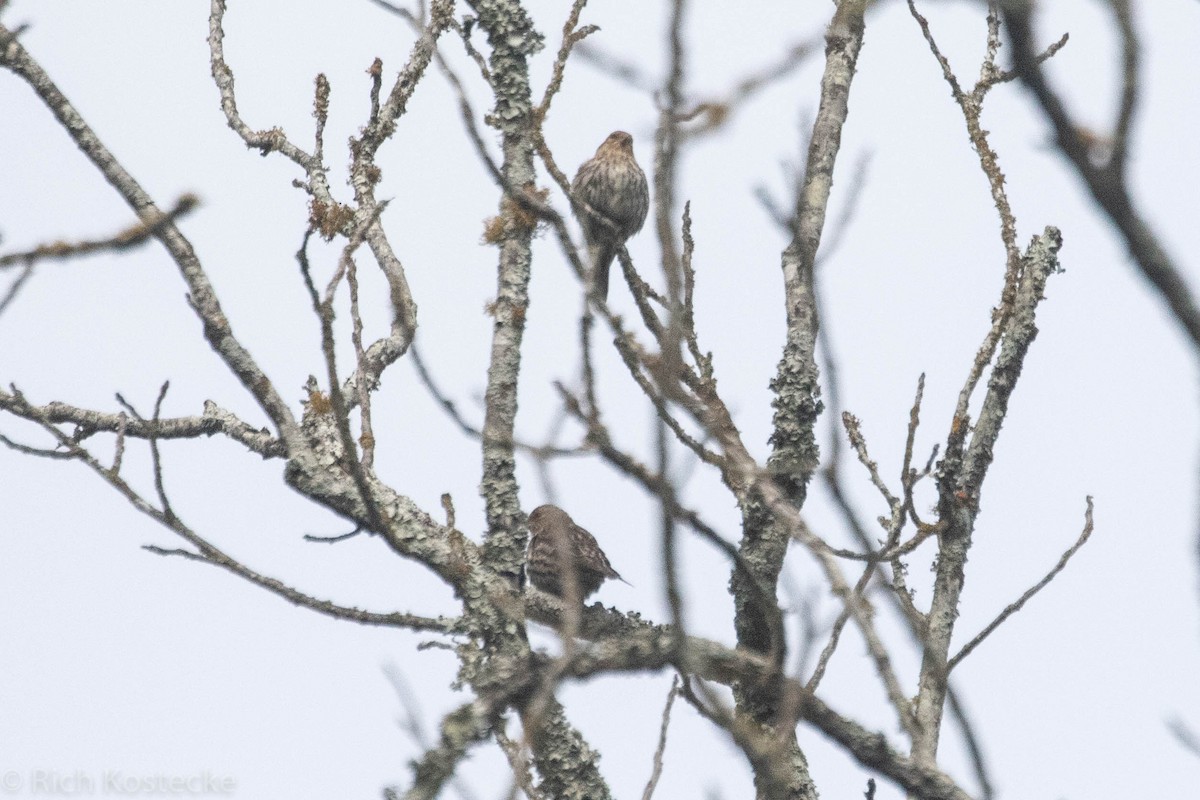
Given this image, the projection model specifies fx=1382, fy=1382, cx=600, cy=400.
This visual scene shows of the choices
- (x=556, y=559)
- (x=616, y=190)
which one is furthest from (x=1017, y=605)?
A: (x=616, y=190)

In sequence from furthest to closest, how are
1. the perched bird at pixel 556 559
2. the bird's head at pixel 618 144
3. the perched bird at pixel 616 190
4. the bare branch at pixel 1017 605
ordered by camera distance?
the bird's head at pixel 618 144, the perched bird at pixel 616 190, the perched bird at pixel 556 559, the bare branch at pixel 1017 605

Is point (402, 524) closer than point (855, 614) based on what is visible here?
No

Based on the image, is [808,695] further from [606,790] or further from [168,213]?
[168,213]

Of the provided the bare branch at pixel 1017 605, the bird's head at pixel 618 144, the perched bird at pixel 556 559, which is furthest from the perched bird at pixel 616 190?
the bare branch at pixel 1017 605

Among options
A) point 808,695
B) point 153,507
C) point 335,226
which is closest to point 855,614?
point 808,695

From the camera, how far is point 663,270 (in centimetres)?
150

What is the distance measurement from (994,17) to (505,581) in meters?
2.66

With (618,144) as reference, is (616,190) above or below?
below

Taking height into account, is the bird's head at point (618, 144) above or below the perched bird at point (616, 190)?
above

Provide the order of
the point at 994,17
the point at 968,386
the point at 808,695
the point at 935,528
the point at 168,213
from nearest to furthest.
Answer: the point at 168,213, the point at 808,695, the point at 935,528, the point at 968,386, the point at 994,17

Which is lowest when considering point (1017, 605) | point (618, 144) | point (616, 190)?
point (1017, 605)

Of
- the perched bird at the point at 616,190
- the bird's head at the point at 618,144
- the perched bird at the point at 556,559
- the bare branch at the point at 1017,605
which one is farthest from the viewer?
the bird's head at the point at 618,144

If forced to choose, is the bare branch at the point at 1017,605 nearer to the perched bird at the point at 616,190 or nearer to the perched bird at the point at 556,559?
the perched bird at the point at 556,559

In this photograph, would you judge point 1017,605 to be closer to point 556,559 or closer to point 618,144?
point 556,559
